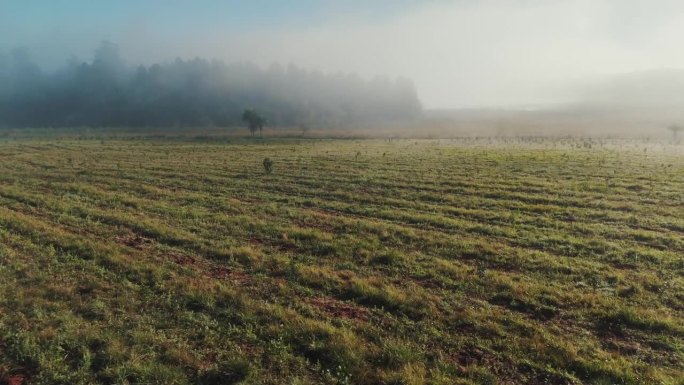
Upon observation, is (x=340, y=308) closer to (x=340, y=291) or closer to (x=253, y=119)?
(x=340, y=291)

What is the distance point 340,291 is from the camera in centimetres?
1161

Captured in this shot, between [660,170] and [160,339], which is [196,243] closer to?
[160,339]

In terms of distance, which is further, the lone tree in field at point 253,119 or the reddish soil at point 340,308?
Answer: the lone tree in field at point 253,119

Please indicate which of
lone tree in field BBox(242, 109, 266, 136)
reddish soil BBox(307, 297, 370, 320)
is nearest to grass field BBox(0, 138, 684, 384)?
reddish soil BBox(307, 297, 370, 320)

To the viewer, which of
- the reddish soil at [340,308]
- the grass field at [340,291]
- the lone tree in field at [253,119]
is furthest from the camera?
the lone tree in field at [253,119]

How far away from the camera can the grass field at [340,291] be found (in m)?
8.09

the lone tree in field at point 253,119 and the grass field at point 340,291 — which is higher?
the lone tree in field at point 253,119

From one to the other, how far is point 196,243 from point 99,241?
11.7ft

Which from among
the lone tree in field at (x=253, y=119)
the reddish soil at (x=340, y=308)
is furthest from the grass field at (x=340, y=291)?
the lone tree in field at (x=253, y=119)

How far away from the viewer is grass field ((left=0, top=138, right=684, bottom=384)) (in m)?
8.09

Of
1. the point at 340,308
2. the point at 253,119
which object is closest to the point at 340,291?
the point at 340,308

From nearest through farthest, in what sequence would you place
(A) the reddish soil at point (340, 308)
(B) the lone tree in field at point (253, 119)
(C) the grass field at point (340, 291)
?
1. (C) the grass field at point (340, 291)
2. (A) the reddish soil at point (340, 308)
3. (B) the lone tree in field at point (253, 119)

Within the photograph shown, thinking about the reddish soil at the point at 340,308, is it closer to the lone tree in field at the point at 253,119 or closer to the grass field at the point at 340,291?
the grass field at the point at 340,291

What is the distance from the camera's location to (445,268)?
43.7 feet
